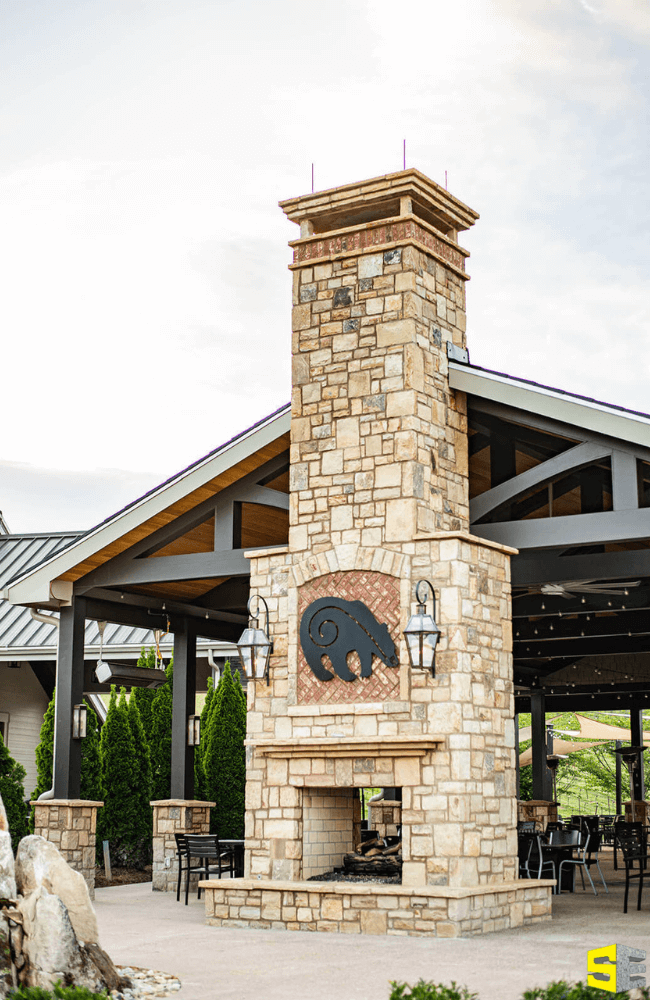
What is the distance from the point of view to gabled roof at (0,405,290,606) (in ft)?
39.4

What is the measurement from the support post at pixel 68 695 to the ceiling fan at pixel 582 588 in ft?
17.4

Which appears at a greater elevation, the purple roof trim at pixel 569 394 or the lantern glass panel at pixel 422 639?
the purple roof trim at pixel 569 394

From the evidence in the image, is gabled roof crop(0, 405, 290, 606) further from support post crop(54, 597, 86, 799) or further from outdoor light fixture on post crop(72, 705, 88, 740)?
outdoor light fixture on post crop(72, 705, 88, 740)

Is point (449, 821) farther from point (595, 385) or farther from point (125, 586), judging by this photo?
point (595, 385)

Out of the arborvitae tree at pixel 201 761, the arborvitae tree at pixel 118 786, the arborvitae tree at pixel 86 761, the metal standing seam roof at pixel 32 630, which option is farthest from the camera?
the metal standing seam roof at pixel 32 630

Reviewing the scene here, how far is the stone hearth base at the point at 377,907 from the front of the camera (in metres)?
9.71

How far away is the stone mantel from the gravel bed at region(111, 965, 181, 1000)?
297 cm

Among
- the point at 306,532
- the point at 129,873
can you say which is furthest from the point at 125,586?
the point at 129,873

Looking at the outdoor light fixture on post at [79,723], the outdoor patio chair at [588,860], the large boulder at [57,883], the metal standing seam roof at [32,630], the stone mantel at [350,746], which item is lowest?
the outdoor patio chair at [588,860]

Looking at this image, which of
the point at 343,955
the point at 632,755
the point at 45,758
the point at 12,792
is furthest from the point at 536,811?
the point at 343,955

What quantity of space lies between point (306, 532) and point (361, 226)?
3163mm

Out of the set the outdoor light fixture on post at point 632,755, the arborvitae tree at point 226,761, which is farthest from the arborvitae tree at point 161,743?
the outdoor light fixture on post at point 632,755

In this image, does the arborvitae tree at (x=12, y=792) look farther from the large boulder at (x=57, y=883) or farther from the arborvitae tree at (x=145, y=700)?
the large boulder at (x=57, y=883)

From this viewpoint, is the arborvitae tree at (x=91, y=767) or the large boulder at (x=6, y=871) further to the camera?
the arborvitae tree at (x=91, y=767)
